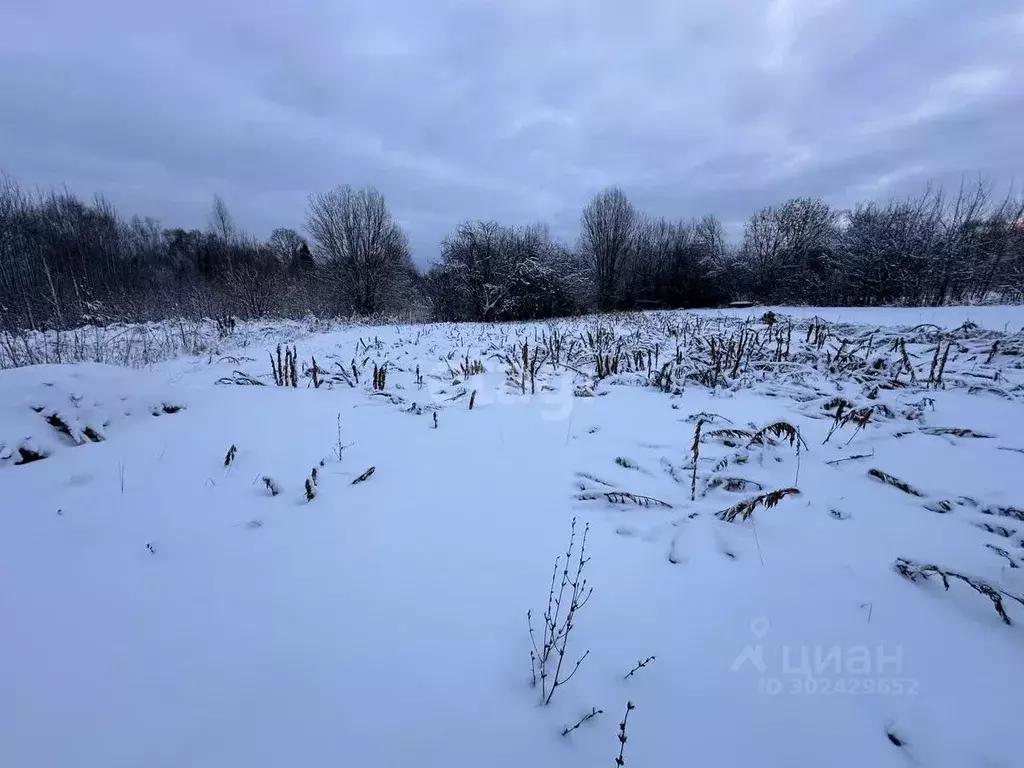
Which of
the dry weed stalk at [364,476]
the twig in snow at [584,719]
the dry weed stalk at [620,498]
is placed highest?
the dry weed stalk at [364,476]

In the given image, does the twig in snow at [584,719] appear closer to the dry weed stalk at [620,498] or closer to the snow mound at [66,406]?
the dry weed stalk at [620,498]

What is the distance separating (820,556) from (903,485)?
0.91 m

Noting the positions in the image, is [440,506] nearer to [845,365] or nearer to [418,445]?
[418,445]

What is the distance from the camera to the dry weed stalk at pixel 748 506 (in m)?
1.80

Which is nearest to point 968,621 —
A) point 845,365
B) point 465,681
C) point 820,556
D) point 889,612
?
point 889,612

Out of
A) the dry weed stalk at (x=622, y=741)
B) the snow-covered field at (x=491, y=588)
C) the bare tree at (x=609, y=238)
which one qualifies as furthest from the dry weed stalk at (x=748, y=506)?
the bare tree at (x=609, y=238)

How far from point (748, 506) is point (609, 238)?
1099 inches

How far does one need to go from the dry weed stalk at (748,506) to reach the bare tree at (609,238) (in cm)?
2707

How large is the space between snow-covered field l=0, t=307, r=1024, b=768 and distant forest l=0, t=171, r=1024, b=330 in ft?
30.5

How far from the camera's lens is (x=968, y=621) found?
4.28ft

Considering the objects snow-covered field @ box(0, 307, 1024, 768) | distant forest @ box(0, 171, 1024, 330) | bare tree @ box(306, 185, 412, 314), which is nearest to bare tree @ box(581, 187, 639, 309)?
distant forest @ box(0, 171, 1024, 330)

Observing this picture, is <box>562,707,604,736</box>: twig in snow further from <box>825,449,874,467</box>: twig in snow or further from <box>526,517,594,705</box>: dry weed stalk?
<box>825,449,874,467</box>: twig in snow

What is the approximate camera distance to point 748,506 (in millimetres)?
1824

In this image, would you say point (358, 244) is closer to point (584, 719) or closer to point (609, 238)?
point (609, 238)
